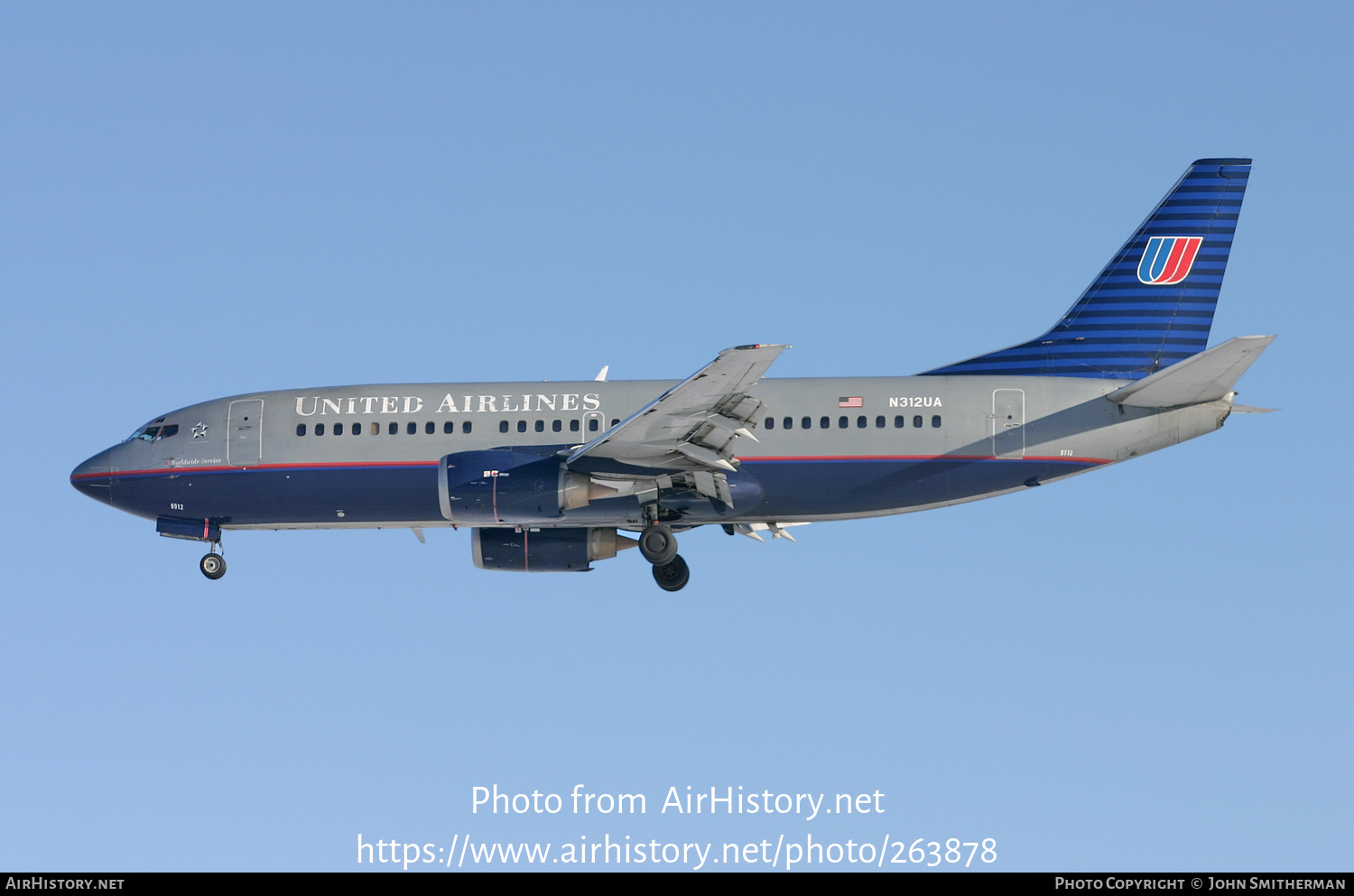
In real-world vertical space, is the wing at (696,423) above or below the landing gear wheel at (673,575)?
above

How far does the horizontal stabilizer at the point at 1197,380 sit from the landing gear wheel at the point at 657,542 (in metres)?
8.89

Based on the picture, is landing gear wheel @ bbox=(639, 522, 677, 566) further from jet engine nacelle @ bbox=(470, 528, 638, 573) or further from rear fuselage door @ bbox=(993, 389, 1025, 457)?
rear fuselage door @ bbox=(993, 389, 1025, 457)

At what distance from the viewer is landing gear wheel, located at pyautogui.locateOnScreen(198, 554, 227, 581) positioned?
35.3m

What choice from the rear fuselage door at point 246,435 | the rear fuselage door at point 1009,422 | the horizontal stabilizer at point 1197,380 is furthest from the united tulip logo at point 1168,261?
the rear fuselage door at point 246,435

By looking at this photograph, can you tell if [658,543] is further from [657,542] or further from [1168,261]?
[1168,261]

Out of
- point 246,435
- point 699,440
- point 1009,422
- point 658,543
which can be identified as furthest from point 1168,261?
point 246,435

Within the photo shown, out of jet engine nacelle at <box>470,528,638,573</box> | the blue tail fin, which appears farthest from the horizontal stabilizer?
jet engine nacelle at <box>470,528,638,573</box>

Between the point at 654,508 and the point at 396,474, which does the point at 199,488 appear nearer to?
the point at 396,474

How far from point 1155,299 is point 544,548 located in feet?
43.5

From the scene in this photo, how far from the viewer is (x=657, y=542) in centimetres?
3344

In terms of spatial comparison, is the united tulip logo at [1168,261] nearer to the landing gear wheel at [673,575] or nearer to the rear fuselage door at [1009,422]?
the rear fuselage door at [1009,422]

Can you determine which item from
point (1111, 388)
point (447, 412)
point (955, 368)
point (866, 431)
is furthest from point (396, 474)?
point (1111, 388)

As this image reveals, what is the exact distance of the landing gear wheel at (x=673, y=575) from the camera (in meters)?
35.4

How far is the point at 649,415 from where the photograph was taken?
101 ft
